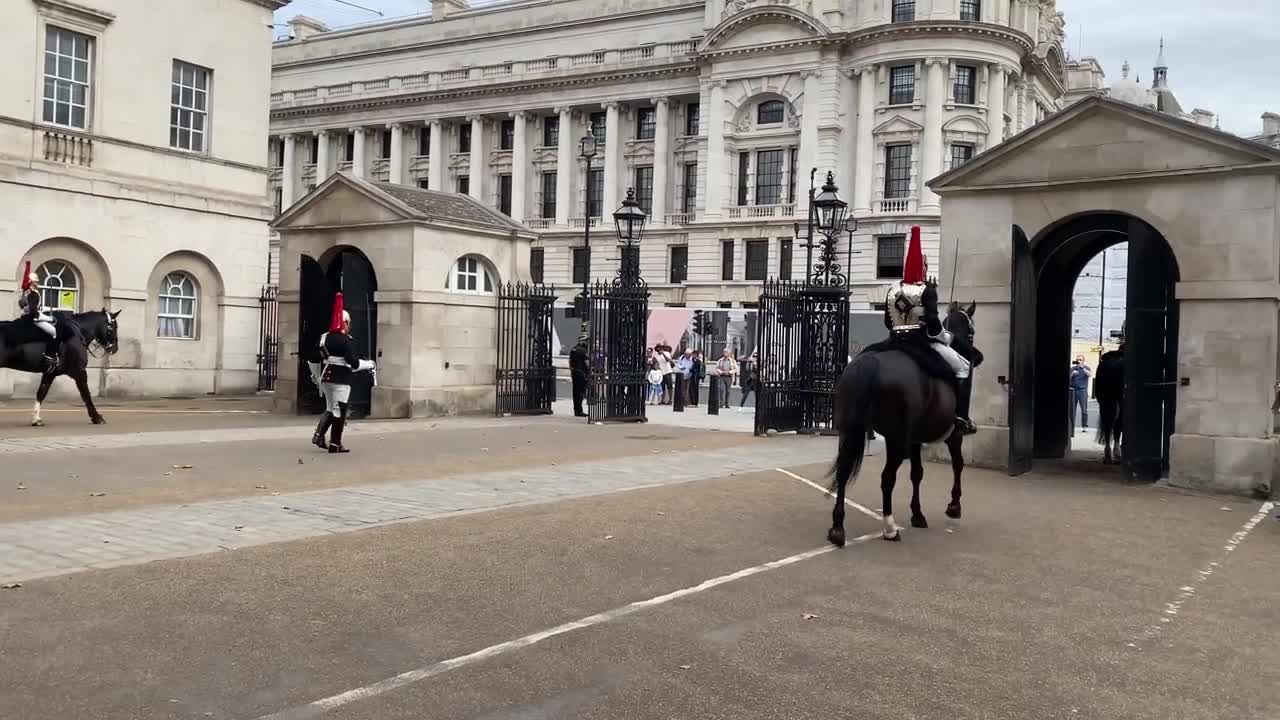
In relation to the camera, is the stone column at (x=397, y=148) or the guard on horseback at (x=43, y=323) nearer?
the guard on horseback at (x=43, y=323)

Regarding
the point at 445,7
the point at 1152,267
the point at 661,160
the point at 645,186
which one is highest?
the point at 445,7

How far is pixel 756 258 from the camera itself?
212 feet

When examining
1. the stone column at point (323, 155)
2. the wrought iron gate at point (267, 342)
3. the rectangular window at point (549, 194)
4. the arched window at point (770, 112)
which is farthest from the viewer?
the stone column at point (323, 155)

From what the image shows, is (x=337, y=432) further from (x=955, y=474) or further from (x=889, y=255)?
(x=889, y=255)

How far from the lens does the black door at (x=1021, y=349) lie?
47.3 ft

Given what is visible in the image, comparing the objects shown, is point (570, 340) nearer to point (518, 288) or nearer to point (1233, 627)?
point (518, 288)

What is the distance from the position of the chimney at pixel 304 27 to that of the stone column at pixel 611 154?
28.1 meters

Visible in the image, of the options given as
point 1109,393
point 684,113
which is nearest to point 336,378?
point 1109,393

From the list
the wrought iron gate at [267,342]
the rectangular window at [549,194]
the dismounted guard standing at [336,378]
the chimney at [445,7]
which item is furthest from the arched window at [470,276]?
the chimney at [445,7]

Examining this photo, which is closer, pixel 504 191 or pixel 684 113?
pixel 684 113

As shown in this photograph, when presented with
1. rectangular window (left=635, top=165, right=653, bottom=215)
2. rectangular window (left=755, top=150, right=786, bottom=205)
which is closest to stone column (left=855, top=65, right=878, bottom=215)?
rectangular window (left=755, top=150, right=786, bottom=205)

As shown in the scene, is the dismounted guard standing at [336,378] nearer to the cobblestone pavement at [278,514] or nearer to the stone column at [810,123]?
the cobblestone pavement at [278,514]

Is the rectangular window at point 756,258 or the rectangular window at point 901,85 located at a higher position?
the rectangular window at point 901,85

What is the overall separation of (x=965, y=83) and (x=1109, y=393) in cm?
4711
